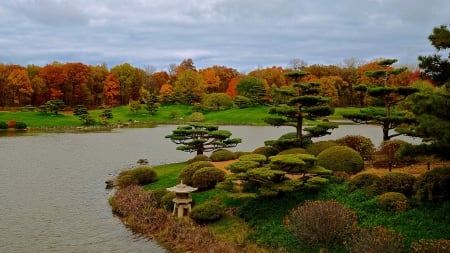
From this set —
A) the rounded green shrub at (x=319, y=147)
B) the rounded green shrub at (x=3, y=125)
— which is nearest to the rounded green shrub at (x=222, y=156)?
the rounded green shrub at (x=319, y=147)

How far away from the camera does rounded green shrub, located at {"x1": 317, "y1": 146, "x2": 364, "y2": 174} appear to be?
20875mm

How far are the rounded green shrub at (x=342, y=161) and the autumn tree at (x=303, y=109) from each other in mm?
4391

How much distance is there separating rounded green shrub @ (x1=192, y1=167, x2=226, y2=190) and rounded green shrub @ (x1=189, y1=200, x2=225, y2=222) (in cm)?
310

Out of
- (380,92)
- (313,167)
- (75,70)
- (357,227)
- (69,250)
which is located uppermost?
(75,70)

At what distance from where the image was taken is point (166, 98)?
329ft

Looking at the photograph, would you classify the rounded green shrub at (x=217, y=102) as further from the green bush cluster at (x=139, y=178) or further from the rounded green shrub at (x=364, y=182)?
the rounded green shrub at (x=364, y=182)

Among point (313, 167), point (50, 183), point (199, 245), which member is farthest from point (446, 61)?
point (50, 183)

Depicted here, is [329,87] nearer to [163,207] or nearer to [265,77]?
[265,77]

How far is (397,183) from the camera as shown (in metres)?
16.8

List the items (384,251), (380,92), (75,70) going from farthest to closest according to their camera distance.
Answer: (75,70) → (380,92) → (384,251)

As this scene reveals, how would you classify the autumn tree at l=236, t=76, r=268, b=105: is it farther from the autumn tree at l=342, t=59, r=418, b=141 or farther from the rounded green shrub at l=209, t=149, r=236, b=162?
the autumn tree at l=342, t=59, r=418, b=141

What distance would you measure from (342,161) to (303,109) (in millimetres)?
6901

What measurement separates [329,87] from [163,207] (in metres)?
70.3

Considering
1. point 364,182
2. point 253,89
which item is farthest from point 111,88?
point 364,182
